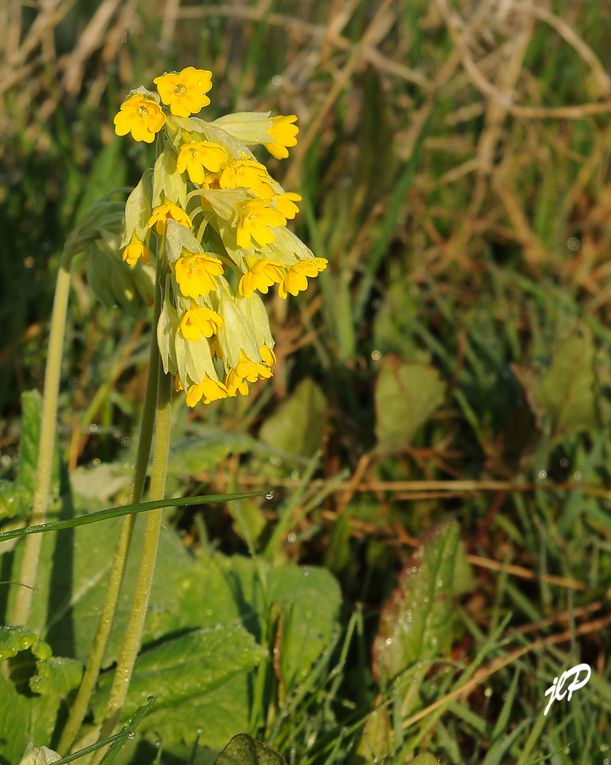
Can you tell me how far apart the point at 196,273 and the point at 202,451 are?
1124 millimetres

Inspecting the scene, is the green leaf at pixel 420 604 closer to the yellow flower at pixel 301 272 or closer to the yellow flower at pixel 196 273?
the yellow flower at pixel 301 272

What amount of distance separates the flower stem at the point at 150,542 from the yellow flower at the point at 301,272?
242mm

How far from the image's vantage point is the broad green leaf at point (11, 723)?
187cm

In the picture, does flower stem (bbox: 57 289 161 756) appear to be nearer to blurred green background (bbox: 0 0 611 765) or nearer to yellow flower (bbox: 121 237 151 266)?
yellow flower (bbox: 121 237 151 266)

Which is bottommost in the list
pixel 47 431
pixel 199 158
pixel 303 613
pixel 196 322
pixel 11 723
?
pixel 303 613

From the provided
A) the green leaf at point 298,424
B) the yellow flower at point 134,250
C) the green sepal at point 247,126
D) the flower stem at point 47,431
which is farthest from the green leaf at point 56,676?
the green leaf at point 298,424

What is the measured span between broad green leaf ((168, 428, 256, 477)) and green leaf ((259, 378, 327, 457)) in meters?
0.27

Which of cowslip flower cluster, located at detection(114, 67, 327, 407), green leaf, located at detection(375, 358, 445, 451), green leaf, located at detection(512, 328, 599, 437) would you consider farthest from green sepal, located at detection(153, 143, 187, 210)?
green leaf, located at detection(512, 328, 599, 437)

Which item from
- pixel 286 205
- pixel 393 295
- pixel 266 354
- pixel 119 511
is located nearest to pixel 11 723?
pixel 119 511

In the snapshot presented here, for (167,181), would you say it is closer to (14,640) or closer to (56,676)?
(14,640)

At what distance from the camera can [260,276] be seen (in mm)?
1611

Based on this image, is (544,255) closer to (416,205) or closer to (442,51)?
(416,205)

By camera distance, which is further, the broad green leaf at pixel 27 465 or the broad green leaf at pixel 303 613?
the broad green leaf at pixel 303 613

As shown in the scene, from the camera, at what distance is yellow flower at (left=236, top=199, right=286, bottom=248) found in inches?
60.6
